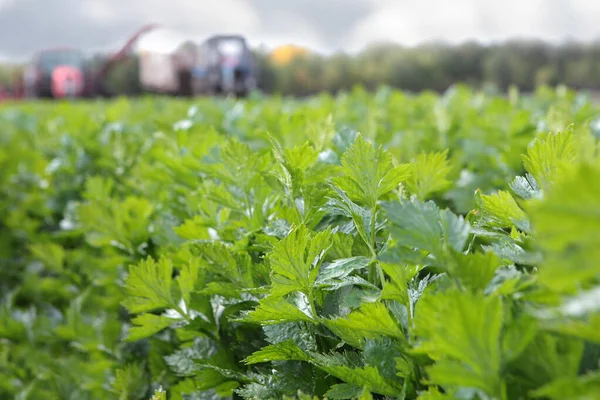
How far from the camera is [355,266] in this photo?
2.79 feet

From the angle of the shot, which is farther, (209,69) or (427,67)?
(427,67)

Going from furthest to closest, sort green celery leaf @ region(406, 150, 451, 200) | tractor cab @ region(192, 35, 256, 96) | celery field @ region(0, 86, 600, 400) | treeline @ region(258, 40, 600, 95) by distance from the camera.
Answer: treeline @ region(258, 40, 600, 95)
tractor cab @ region(192, 35, 256, 96)
green celery leaf @ region(406, 150, 451, 200)
celery field @ region(0, 86, 600, 400)

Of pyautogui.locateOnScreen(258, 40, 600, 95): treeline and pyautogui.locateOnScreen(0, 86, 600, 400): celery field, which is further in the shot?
pyautogui.locateOnScreen(258, 40, 600, 95): treeline

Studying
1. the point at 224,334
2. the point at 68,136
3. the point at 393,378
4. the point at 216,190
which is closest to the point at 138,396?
the point at 224,334

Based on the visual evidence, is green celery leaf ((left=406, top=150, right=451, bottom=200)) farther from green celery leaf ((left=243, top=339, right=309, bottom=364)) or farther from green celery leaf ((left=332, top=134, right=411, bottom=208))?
green celery leaf ((left=243, top=339, right=309, bottom=364))

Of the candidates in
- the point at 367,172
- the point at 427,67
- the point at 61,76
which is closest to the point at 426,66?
the point at 427,67

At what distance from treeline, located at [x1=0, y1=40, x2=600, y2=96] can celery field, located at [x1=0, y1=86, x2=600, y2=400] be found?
103ft

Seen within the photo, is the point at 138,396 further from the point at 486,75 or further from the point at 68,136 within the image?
the point at 486,75

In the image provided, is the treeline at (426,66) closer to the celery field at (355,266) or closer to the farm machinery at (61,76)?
the farm machinery at (61,76)

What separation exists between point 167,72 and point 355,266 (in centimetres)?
3360

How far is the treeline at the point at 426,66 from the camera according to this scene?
107 ft

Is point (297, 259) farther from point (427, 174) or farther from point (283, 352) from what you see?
point (427, 174)

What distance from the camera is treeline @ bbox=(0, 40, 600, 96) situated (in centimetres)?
3253

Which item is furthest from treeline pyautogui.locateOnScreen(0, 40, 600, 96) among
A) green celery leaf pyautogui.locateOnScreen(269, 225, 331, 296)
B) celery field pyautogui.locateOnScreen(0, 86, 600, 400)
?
green celery leaf pyautogui.locateOnScreen(269, 225, 331, 296)
